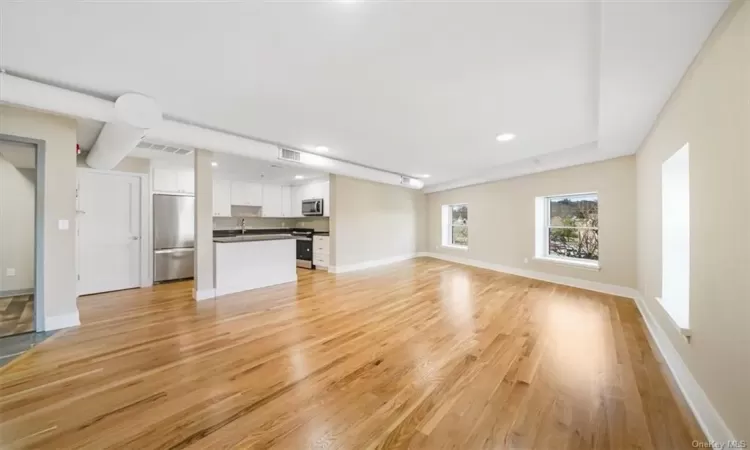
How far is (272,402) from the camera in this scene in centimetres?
178

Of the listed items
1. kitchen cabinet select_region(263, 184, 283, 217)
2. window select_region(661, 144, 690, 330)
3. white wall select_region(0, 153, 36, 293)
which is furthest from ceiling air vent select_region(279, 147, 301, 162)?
window select_region(661, 144, 690, 330)

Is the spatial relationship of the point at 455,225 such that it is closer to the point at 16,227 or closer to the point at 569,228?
the point at 569,228

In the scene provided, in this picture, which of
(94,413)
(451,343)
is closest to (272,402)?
(94,413)

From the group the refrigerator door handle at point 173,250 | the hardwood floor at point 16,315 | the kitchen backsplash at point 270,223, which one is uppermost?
the kitchen backsplash at point 270,223

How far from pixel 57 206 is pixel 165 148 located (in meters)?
1.65

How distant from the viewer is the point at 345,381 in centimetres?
203

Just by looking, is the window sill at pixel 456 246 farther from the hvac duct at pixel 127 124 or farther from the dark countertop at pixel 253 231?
the hvac duct at pixel 127 124

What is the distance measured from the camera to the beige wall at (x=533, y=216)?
14.6 feet

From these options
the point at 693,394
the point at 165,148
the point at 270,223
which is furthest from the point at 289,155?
the point at 693,394

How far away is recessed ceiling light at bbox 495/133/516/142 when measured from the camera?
151 inches


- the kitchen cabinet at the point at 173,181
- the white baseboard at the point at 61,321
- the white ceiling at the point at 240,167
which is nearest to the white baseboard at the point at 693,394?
the white ceiling at the point at 240,167

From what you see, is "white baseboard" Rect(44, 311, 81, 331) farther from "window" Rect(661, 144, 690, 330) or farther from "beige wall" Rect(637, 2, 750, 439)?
"window" Rect(661, 144, 690, 330)

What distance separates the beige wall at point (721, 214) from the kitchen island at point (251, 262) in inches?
211

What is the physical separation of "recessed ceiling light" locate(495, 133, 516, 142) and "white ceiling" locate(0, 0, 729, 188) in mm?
351
